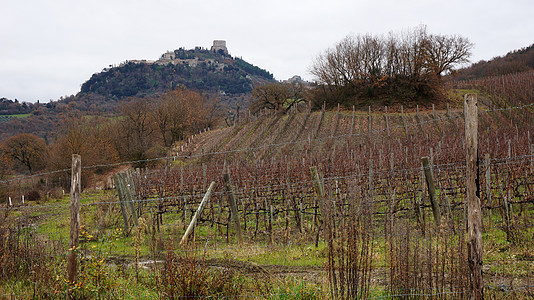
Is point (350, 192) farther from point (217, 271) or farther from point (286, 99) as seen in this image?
point (286, 99)

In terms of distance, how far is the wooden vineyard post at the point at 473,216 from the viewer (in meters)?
3.54

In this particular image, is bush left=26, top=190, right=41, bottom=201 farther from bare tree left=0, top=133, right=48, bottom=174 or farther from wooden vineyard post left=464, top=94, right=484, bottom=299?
wooden vineyard post left=464, top=94, right=484, bottom=299

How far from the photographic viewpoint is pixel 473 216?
3.57 metres

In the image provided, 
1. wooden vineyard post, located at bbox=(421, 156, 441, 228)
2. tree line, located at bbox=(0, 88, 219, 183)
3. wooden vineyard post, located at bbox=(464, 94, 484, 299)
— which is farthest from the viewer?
tree line, located at bbox=(0, 88, 219, 183)

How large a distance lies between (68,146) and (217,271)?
109 feet

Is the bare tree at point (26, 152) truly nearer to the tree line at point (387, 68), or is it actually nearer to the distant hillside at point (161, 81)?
the tree line at point (387, 68)

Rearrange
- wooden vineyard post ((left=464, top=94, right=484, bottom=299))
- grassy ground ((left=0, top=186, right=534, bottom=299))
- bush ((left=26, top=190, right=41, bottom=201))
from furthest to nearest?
1. bush ((left=26, top=190, right=41, bottom=201))
2. grassy ground ((left=0, top=186, right=534, bottom=299))
3. wooden vineyard post ((left=464, top=94, right=484, bottom=299))

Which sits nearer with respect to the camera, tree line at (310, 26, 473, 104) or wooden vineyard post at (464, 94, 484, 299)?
wooden vineyard post at (464, 94, 484, 299)

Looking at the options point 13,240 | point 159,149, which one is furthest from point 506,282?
point 159,149

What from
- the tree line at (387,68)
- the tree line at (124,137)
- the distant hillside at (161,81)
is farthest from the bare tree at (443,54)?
the distant hillside at (161,81)

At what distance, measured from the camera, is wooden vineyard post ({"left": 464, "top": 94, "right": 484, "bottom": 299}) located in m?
3.54

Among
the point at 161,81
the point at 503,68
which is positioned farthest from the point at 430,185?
the point at 161,81

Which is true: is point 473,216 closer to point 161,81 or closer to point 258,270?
point 258,270

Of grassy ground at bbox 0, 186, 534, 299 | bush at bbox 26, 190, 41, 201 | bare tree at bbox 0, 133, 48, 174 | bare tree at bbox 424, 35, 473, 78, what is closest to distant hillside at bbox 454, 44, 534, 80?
bare tree at bbox 424, 35, 473, 78
